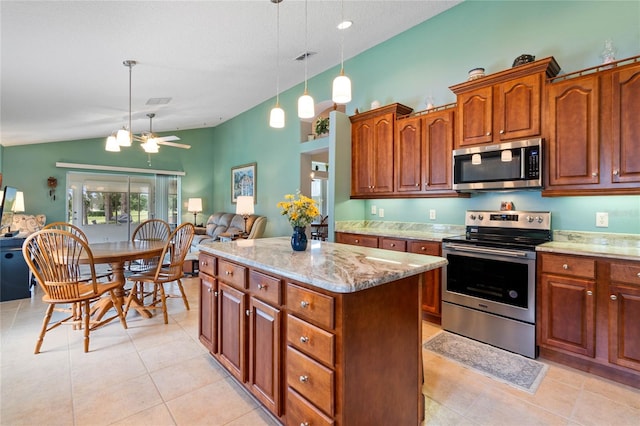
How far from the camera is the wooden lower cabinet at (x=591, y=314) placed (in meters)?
2.01

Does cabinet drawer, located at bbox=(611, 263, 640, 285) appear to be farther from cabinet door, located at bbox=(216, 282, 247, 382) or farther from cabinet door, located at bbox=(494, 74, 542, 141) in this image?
cabinet door, located at bbox=(216, 282, 247, 382)

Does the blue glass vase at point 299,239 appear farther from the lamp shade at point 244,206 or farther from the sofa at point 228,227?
the sofa at point 228,227

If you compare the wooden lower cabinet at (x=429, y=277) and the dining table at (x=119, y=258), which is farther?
the wooden lower cabinet at (x=429, y=277)

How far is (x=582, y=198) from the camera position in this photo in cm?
262

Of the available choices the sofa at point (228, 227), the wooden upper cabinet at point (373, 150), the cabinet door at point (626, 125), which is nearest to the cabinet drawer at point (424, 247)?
the wooden upper cabinet at point (373, 150)

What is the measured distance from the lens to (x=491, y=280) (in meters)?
2.65

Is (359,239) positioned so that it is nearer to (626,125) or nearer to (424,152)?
(424,152)

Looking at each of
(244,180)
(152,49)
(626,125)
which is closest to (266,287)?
(626,125)

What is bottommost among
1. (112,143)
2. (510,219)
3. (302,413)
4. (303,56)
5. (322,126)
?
(302,413)

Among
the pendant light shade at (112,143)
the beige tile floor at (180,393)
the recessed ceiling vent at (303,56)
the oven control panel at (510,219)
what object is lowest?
the beige tile floor at (180,393)

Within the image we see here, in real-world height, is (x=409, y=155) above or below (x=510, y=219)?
above

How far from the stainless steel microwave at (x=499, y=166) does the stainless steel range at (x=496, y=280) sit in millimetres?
406

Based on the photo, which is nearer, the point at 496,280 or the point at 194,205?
the point at 496,280

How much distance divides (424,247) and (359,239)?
86 centimetres
